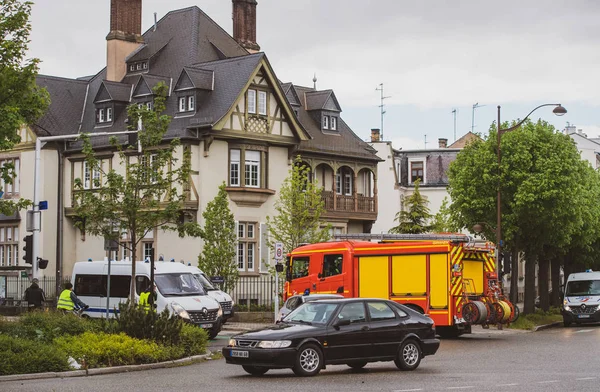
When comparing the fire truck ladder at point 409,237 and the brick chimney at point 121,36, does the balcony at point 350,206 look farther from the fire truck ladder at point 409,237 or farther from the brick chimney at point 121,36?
the fire truck ladder at point 409,237

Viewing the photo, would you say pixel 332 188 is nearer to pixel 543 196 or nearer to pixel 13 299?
pixel 543 196

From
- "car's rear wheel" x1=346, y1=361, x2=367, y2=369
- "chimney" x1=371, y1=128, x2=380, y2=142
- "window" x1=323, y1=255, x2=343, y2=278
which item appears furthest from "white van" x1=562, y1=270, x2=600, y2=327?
"chimney" x1=371, y1=128, x2=380, y2=142

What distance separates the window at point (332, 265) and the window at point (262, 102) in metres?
13.9

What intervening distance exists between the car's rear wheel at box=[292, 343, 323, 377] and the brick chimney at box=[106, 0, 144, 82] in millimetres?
34989

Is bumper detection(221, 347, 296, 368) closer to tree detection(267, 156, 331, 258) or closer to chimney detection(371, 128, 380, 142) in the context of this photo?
tree detection(267, 156, 331, 258)

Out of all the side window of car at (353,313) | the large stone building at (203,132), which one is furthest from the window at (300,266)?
the side window of car at (353,313)

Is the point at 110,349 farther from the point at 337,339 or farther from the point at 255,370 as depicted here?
the point at 337,339

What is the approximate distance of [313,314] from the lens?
20891mm

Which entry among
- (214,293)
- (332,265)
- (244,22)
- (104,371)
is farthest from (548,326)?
(104,371)

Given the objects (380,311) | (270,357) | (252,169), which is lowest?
(270,357)

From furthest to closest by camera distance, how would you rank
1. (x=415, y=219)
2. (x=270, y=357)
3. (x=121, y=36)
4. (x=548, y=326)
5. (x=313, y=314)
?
(x=415, y=219)
(x=121, y=36)
(x=548, y=326)
(x=313, y=314)
(x=270, y=357)

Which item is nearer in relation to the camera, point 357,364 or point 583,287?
point 357,364

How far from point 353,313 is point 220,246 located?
2119cm

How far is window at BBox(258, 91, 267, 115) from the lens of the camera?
4841 cm
